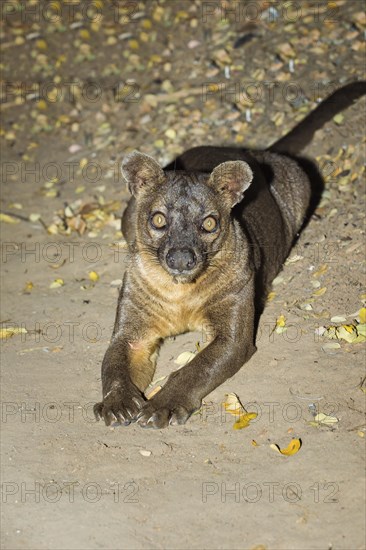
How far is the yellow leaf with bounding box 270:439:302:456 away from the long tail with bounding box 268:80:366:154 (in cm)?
384

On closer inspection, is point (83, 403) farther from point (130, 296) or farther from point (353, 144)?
point (353, 144)

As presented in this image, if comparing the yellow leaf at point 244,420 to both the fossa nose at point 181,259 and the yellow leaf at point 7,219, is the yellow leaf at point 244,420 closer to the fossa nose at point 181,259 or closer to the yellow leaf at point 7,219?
the fossa nose at point 181,259

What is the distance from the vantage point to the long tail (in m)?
8.36

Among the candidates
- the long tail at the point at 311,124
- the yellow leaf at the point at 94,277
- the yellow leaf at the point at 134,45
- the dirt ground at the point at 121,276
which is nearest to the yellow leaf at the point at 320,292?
the dirt ground at the point at 121,276

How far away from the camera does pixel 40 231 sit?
8641 millimetres

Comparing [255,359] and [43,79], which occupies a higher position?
[255,359]

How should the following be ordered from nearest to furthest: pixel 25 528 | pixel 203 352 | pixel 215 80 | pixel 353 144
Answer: pixel 25 528, pixel 203 352, pixel 353 144, pixel 215 80

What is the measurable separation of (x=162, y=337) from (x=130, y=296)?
1.27ft

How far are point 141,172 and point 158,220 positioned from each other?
0.46 meters

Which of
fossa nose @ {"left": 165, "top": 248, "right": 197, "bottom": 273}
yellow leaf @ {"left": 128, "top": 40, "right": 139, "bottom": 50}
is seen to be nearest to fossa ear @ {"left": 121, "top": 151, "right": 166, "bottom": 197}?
fossa nose @ {"left": 165, "top": 248, "right": 197, "bottom": 273}

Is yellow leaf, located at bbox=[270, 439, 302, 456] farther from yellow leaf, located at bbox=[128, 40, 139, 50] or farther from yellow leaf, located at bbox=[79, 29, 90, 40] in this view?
yellow leaf, located at bbox=[79, 29, 90, 40]

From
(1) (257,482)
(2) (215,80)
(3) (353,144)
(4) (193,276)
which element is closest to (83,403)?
(4) (193,276)

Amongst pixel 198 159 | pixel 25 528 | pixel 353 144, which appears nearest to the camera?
pixel 25 528

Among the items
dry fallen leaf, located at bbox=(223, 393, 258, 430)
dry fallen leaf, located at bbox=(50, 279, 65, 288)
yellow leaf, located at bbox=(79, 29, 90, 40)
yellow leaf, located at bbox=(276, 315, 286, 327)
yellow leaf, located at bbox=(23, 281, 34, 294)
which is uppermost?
dry fallen leaf, located at bbox=(223, 393, 258, 430)
